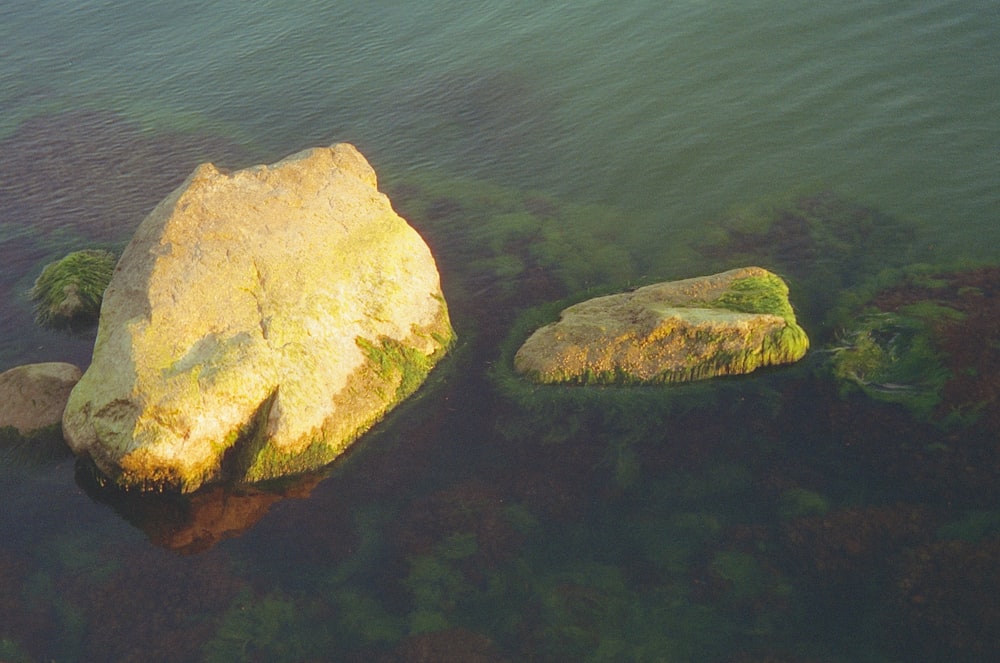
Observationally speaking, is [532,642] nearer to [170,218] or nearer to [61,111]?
[170,218]

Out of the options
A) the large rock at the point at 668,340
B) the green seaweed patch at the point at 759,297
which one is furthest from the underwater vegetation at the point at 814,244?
the large rock at the point at 668,340

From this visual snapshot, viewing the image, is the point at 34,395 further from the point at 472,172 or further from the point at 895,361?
the point at 895,361

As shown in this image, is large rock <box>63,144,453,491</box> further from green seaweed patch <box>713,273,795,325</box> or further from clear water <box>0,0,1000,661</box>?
green seaweed patch <box>713,273,795,325</box>

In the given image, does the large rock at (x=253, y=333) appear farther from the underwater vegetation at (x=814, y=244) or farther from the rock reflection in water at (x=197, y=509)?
the underwater vegetation at (x=814, y=244)

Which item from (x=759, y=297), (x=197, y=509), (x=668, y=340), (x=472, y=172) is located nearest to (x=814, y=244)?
(x=759, y=297)

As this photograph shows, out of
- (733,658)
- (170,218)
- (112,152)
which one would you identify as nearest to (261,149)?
(112,152)
